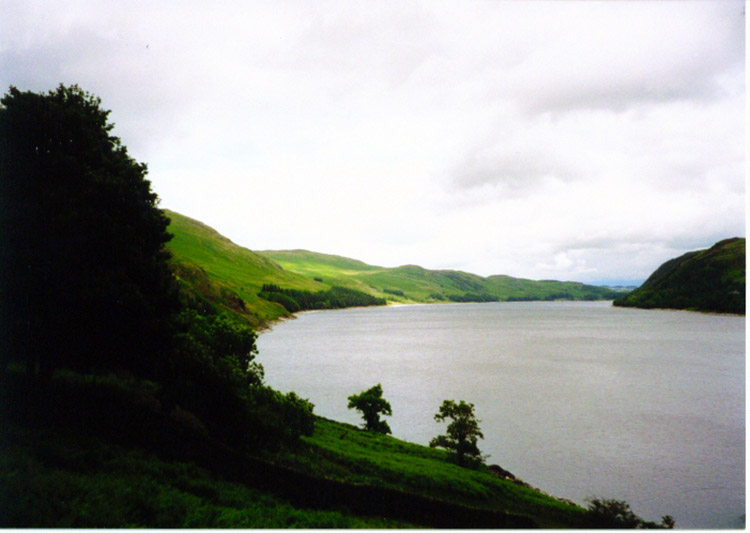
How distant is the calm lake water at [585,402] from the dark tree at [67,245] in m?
A: 32.9

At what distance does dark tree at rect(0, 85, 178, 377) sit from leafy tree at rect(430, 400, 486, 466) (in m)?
26.7

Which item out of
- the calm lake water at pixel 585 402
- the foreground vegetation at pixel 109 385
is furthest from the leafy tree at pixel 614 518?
the foreground vegetation at pixel 109 385

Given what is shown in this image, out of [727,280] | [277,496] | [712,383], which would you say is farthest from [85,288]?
[727,280]

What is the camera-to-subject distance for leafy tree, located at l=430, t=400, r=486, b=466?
33875mm

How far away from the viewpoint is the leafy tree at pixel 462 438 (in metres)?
33.9

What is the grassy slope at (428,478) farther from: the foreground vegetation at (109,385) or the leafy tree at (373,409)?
the leafy tree at (373,409)

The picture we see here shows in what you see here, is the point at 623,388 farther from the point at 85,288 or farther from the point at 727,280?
the point at 727,280

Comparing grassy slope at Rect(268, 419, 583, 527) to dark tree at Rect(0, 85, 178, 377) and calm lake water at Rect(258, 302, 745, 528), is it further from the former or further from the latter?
dark tree at Rect(0, 85, 178, 377)

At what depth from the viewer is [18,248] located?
1633 cm

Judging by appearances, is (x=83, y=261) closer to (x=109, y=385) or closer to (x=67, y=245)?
(x=67, y=245)

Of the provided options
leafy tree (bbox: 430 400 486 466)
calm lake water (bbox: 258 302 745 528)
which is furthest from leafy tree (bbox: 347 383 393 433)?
leafy tree (bbox: 430 400 486 466)

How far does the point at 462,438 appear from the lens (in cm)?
3466

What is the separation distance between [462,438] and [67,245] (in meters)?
32.5

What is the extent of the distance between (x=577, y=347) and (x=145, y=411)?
113 metres
